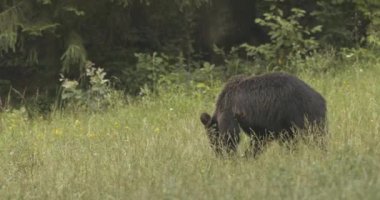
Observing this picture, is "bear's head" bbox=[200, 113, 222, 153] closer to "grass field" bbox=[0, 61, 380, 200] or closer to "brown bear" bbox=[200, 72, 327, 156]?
"brown bear" bbox=[200, 72, 327, 156]

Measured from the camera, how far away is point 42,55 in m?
13.9

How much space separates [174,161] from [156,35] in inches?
374

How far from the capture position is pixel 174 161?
22.1 feet

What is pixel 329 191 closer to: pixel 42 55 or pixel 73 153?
pixel 73 153

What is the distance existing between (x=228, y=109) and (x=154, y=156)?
90 cm

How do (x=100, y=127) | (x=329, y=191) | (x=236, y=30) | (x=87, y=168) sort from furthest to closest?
(x=236, y=30) < (x=100, y=127) < (x=87, y=168) < (x=329, y=191)

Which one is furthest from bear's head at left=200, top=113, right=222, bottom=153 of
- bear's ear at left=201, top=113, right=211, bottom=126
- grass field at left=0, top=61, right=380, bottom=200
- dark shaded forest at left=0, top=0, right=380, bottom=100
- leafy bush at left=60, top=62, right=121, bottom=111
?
dark shaded forest at left=0, top=0, right=380, bottom=100

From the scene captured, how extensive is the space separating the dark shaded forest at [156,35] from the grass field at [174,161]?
2.64 meters

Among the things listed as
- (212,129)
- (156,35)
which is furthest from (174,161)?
(156,35)

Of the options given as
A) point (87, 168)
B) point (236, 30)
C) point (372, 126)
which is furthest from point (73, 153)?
point (236, 30)

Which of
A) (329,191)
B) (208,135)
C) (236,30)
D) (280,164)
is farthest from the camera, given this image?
(236,30)

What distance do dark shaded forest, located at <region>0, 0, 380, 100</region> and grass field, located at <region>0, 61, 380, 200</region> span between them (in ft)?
8.67

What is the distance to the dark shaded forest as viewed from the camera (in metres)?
13.1

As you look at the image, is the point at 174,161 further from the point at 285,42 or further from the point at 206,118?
the point at 285,42
